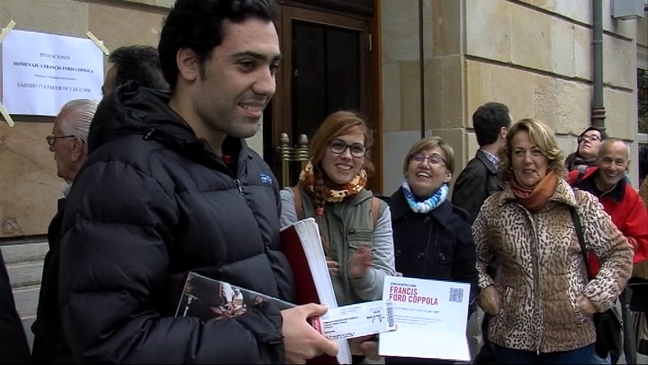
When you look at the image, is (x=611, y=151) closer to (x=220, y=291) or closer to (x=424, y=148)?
(x=424, y=148)

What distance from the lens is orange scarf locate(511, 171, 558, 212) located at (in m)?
3.62

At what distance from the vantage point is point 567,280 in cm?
357

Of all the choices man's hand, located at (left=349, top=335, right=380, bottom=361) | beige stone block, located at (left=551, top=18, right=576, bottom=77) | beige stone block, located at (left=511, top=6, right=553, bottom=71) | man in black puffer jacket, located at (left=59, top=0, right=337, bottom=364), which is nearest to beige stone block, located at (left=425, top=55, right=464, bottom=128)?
beige stone block, located at (left=511, top=6, right=553, bottom=71)

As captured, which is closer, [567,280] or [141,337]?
[141,337]

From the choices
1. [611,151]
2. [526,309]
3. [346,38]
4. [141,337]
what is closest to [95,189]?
[141,337]

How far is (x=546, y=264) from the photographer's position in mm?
3576

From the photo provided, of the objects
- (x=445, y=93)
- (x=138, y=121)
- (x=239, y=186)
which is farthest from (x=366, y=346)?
(x=445, y=93)

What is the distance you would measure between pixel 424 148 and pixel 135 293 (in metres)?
2.85

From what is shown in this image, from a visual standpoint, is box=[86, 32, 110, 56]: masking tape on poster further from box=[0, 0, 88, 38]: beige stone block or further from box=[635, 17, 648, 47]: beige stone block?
box=[635, 17, 648, 47]: beige stone block

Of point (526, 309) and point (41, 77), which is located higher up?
point (41, 77)

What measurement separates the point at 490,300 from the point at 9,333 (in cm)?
240

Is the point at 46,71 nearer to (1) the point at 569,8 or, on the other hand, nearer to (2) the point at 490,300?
(2) the point at 490,300

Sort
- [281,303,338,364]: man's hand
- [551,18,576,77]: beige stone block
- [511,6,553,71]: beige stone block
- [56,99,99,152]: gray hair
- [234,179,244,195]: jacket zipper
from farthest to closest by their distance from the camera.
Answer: [551,18,576,77]: beige stone block → [511,6,553,71]: beige stone block → [56,99,99,152]: gray hair → [234,179,244,195]: jacket zipper → [281,303,338,364]: man's hand

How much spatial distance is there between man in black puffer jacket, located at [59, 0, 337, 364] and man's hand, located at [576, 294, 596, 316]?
2.03 m
